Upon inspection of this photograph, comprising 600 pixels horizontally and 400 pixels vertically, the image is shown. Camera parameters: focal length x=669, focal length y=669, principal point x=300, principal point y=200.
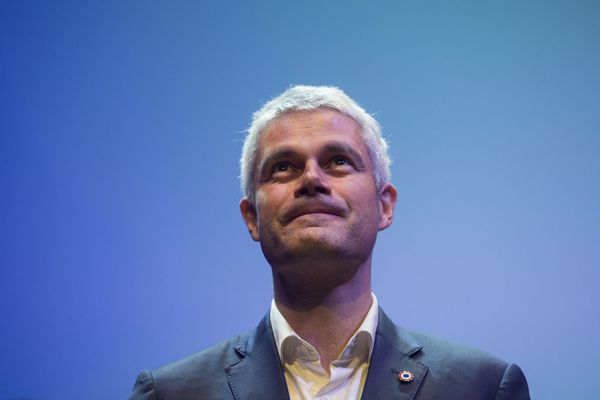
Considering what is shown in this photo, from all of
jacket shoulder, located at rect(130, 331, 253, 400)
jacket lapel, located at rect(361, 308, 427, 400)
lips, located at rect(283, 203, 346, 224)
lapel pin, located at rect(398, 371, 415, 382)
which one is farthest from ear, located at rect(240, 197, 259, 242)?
lapel pin, located at rect(398, 371, 415, 382)

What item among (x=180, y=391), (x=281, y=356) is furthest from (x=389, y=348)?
(x=180, y=391)

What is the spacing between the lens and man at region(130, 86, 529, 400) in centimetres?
251

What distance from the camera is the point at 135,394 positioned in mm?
2598

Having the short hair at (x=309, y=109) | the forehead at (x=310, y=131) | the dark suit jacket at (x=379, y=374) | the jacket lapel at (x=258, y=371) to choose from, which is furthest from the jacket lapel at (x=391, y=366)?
the forehead at (x=310, y=131)

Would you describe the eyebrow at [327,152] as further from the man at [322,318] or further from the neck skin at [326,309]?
the neck skin at [326,309]

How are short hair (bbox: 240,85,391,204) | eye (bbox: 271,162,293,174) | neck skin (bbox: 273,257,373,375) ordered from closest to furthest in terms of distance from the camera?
neck skin (bbox: 273,257,373,375), eye (bbox: 271,162,293,174), short hair (bbox: 240,85,391,204)

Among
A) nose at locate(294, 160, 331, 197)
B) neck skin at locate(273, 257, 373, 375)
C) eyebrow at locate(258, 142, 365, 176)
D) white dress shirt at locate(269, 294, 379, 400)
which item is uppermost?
eyebrow at locate(258, 142, 365, 176)

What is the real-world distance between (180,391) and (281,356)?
1.34 feet

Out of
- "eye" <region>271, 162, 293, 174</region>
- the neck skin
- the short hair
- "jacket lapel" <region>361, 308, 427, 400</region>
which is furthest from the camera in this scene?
the short hair

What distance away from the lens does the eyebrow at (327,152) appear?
8.76 feet

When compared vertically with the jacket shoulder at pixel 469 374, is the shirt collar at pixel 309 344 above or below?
above

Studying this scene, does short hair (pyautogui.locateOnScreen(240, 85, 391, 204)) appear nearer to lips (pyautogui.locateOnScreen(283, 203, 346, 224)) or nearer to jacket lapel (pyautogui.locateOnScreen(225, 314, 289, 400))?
lips (pyautogui.locateOnScreen(283, 203, 346, 224))

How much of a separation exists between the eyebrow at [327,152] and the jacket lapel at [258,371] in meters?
0.68

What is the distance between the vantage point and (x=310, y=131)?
8.93ft
